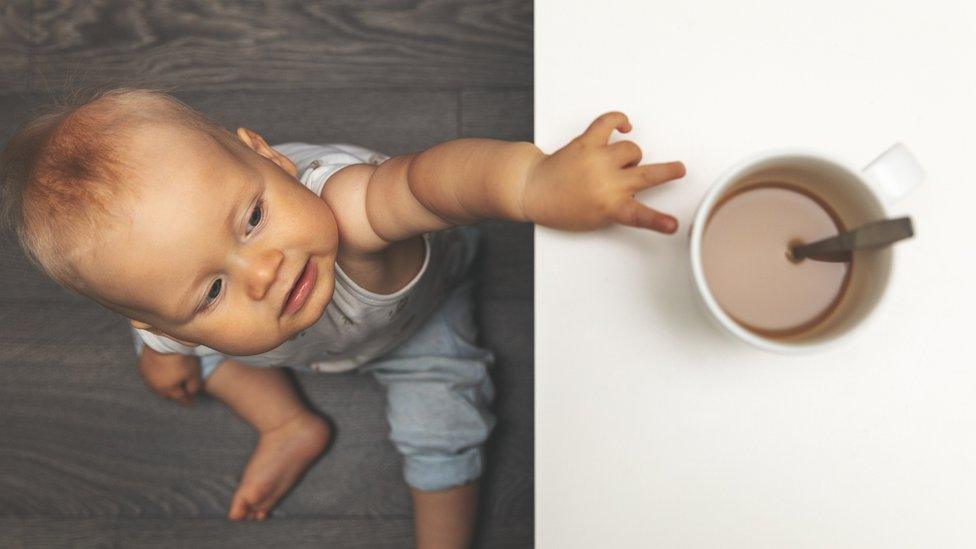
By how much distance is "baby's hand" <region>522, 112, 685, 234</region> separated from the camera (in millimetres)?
397

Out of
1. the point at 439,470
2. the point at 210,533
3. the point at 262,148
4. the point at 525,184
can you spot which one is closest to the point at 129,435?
the point at 210,533

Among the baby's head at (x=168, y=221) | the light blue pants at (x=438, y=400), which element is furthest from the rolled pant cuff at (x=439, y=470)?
the baby's head at (x=168, y=221)

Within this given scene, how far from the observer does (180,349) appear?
745 mm

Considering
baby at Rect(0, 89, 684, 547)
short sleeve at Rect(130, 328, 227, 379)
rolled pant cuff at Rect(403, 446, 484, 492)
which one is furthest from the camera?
rolled pant cuff at Rect(403, 446, 484, 492)

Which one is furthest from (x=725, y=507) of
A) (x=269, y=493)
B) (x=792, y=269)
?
(x=269, y=493)

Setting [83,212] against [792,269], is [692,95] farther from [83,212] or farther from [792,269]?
[83,212]

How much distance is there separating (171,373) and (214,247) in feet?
1.54

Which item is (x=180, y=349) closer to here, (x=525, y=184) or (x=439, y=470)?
(x=439, y=470)

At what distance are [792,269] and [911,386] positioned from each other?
10 cm

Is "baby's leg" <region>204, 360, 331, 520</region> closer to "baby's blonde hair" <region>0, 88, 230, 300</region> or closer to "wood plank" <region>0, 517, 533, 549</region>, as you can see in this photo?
"wood plank" <region>0, 517, 533, 549</region>

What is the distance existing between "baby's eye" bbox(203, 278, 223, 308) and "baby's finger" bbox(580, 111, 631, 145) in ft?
0.94

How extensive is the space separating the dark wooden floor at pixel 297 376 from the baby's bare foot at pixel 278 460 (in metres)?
0.03

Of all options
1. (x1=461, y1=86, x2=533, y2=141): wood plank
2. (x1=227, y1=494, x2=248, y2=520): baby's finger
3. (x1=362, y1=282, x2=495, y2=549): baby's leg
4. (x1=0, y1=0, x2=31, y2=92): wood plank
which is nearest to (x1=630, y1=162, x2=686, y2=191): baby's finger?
(x1=362, y1=282, x2=495, y2=549): baby's leg

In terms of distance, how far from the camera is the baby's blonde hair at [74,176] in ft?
1.45
